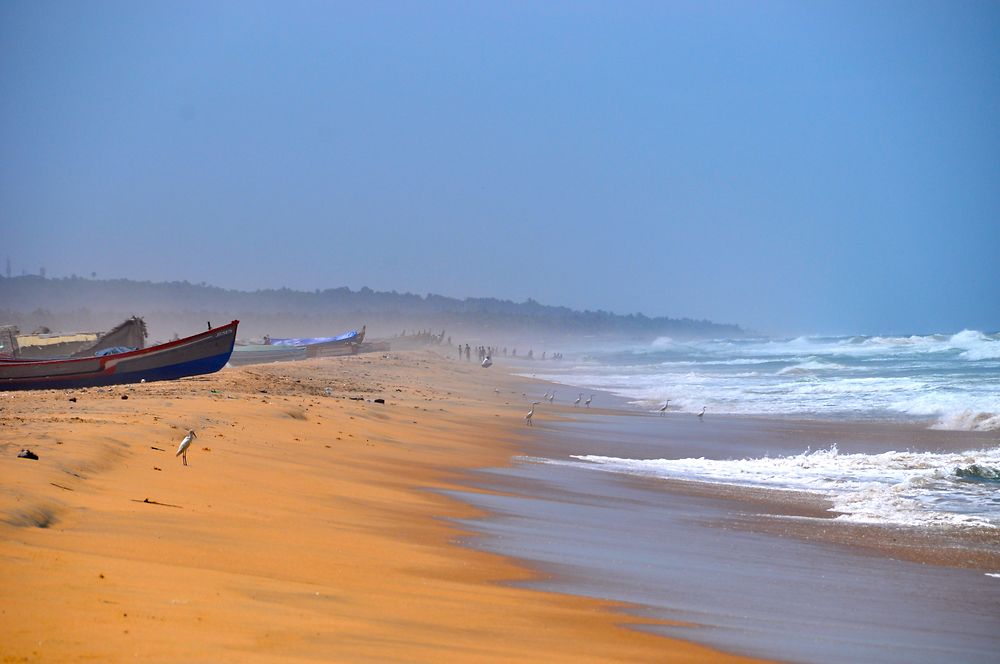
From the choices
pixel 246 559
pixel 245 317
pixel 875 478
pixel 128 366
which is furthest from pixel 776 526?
pixel 245 317

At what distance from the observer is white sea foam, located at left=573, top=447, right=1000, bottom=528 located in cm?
1074

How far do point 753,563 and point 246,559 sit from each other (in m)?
4.21

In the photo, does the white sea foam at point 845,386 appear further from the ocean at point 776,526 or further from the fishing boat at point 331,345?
the fishing boat at point 331,345

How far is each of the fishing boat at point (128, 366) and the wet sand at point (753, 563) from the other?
10.7 meters

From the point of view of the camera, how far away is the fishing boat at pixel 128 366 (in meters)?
20.2

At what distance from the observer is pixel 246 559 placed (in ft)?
20.0

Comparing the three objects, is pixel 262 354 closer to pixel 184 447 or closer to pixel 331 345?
pixel 331 345

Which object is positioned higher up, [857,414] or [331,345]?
[331,345]

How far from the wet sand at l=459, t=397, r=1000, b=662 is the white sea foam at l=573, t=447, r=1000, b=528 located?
56cm

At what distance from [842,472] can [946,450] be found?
4091 mm

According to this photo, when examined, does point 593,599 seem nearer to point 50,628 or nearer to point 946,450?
point 50,628

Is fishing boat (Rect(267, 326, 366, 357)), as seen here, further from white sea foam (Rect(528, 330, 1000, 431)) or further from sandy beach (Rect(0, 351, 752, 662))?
sandy beach (Rect(0, 351, 752, 662))

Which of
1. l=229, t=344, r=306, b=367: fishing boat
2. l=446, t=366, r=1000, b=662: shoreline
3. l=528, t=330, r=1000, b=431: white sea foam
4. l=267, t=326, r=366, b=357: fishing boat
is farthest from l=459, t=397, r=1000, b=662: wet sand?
l=267, t=326, r=366, b=357: fishing boat

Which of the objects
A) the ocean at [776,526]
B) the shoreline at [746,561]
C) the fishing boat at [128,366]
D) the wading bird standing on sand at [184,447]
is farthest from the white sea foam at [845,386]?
the wading bird standing on sand at [184,447]
